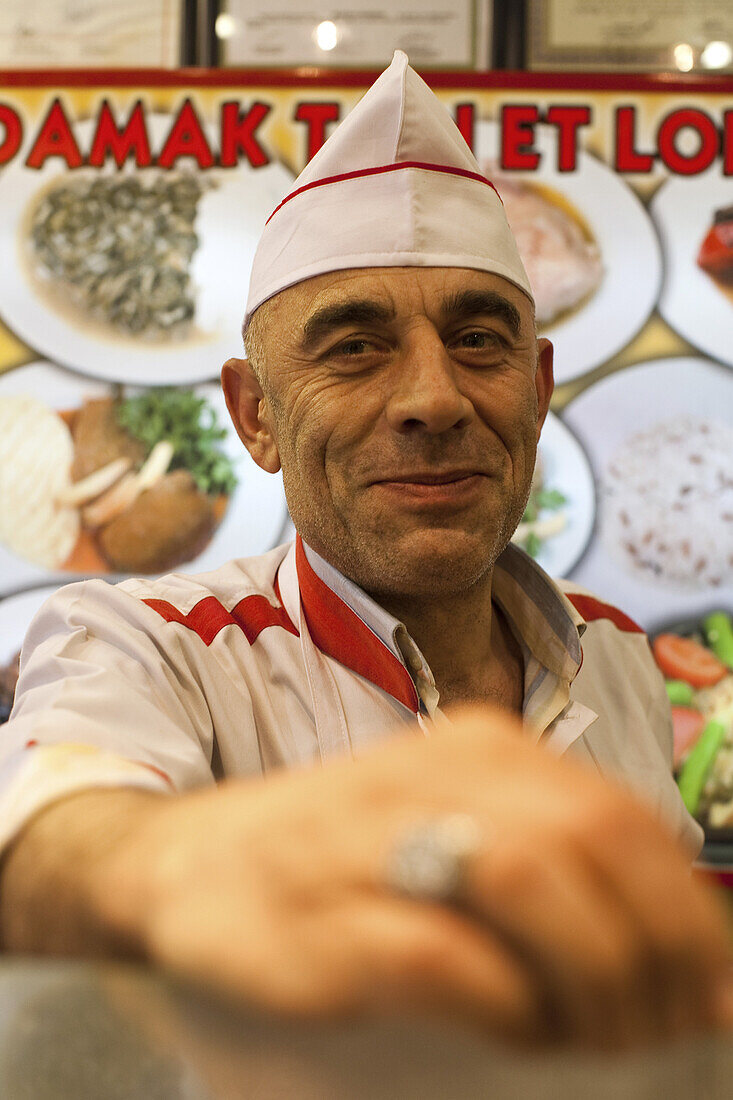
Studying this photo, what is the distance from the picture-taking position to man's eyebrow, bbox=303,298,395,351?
47.1 inches

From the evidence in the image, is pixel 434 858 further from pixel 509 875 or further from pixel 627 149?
pixel 627 149

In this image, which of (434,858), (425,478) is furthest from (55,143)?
(434,858)

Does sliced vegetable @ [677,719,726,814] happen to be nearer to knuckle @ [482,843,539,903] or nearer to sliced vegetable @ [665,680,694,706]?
sliced vegetable @ [665,680,694,706]

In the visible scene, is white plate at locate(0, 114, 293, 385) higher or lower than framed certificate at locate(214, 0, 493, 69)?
lower

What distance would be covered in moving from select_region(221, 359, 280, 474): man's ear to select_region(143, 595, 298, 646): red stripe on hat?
223 mm

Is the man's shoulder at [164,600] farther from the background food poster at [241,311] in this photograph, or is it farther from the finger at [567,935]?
the finger at [567,935]

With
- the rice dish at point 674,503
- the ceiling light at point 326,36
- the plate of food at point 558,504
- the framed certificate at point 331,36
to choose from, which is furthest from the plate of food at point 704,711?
the ceiling light at point 326,36

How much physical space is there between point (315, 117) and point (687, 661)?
1.41 meters

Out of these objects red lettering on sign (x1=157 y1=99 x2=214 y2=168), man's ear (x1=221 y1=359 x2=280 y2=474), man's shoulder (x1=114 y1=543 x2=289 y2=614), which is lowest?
man's shoulder (x1=114 y1=543 x2=289 y2=614)

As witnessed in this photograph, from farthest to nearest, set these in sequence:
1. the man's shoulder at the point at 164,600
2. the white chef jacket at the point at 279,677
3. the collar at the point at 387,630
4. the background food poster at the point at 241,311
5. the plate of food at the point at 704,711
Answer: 1. the background food poster at the point at 241,311
2. the plate of food at the point at 704,711
3. the collar at the point at 387,630
4. the man's shoulder at the point at 164,600
5. the white chef jacket at the point at 279,677

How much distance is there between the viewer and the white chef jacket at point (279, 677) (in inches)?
33.8

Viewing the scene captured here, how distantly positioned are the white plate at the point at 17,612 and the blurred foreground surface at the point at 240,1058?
190cm

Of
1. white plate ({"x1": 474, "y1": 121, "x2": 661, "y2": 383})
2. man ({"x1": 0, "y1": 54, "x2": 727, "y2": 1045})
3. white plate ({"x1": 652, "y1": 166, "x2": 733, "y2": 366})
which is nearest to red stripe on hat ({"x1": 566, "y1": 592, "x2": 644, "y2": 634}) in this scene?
man ({"x1": 0, "y1": 54, "x2": 727, "y2": 1045})

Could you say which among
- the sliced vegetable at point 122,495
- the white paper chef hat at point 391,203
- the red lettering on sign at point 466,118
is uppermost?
the red lettering on sign at point 466,118
